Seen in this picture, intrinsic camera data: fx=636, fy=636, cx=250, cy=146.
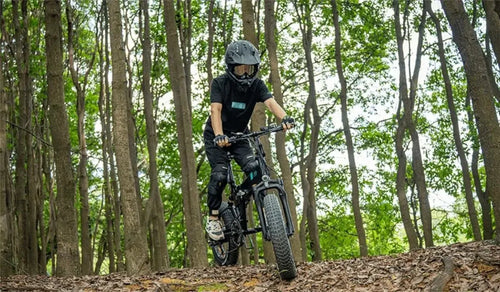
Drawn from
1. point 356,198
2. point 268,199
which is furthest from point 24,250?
point 268,199

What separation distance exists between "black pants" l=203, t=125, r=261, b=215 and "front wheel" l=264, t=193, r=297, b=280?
631mm

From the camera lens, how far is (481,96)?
723 centimetres

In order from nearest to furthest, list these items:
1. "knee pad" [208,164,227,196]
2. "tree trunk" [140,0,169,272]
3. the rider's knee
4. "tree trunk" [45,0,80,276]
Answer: the rider's knee, "knee pad" [208,164,227,196], "tree trunk" [45,0,80,276], "tree trunk" [140,0,169,272]

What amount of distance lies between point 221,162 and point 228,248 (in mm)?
1357

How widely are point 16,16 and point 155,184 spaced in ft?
20.3

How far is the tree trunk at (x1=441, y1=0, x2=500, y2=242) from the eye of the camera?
A: 23.1 ft

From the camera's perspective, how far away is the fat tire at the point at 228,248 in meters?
8.06

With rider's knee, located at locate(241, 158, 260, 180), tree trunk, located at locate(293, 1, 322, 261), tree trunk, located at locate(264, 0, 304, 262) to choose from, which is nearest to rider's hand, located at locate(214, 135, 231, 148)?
rider's knee, located at locate(241, 158, 260, 180)

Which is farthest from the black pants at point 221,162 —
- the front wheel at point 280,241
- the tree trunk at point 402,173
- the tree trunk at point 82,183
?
the tree trunk at point 402,173

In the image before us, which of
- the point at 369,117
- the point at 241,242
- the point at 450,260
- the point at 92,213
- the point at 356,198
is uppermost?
the point at 369,117

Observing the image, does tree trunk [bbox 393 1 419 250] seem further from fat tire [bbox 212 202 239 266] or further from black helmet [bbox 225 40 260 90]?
black helmet [bbox 225 40 260 90]

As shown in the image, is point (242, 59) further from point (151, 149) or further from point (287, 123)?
point (151, 149)

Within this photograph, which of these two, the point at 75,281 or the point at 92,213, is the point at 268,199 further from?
the point at 92,213

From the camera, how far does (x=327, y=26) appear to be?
27.8 m
